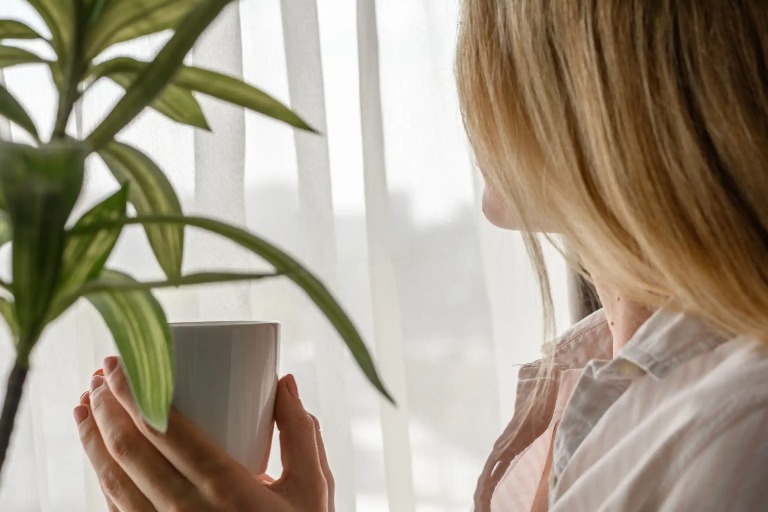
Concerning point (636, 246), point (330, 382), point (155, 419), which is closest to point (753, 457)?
point (636, 246)

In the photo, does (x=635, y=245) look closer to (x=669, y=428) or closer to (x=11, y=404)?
(x=669, y=428)

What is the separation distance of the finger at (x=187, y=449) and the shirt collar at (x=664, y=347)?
0.32m

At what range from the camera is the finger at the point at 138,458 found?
58 cm

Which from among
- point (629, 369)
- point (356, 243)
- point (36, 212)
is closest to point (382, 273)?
point (356, 243)

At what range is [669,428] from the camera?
1.94 ft

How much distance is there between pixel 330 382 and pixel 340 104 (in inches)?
14.5

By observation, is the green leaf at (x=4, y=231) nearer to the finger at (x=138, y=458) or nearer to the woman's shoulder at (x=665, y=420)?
the finger at (x=138, y=458)

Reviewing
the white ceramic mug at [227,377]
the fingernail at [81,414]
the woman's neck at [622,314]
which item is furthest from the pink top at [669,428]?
the fingernail at [81,414]

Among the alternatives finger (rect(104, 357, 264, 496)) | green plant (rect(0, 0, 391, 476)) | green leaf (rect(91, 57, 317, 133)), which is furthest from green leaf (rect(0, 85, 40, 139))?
finger (rect(104, 357, 264, 496))

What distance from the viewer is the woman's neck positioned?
84cm

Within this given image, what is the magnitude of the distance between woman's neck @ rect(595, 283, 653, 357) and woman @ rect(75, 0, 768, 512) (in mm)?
114

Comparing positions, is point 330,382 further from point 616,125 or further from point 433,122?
point 616,125

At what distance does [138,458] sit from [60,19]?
0.30 m

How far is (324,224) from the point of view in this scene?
1.06 metres
